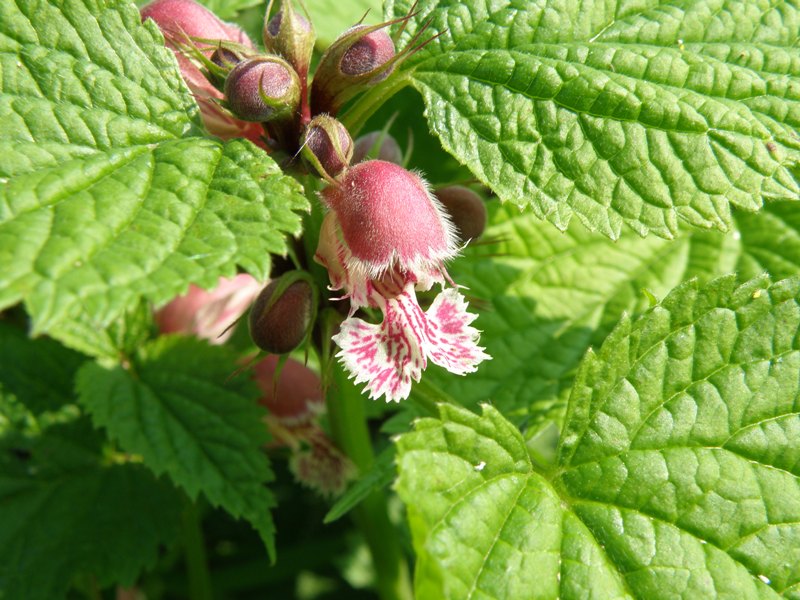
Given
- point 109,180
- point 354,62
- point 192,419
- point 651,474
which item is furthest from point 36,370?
point 651,474

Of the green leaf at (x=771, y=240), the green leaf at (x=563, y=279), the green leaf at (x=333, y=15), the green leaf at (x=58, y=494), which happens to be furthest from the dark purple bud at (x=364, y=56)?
the green leaf at (x=58, y=494)

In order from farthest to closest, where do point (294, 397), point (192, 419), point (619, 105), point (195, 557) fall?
point (195, 557)
point (294, 397)
point (192, 419)
point (619, 105)

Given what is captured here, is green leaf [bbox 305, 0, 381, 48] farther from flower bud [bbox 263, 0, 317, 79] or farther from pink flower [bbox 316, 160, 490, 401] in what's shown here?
pink flower [bbox 316, 160, 490, 401]

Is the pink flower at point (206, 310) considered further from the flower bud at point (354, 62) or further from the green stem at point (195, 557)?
the flower bud at point (354, 62)

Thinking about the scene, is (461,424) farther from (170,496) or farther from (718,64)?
(170,496)

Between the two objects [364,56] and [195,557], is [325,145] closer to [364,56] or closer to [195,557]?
[364,56]

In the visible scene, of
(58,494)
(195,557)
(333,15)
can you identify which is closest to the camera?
(58,494)
